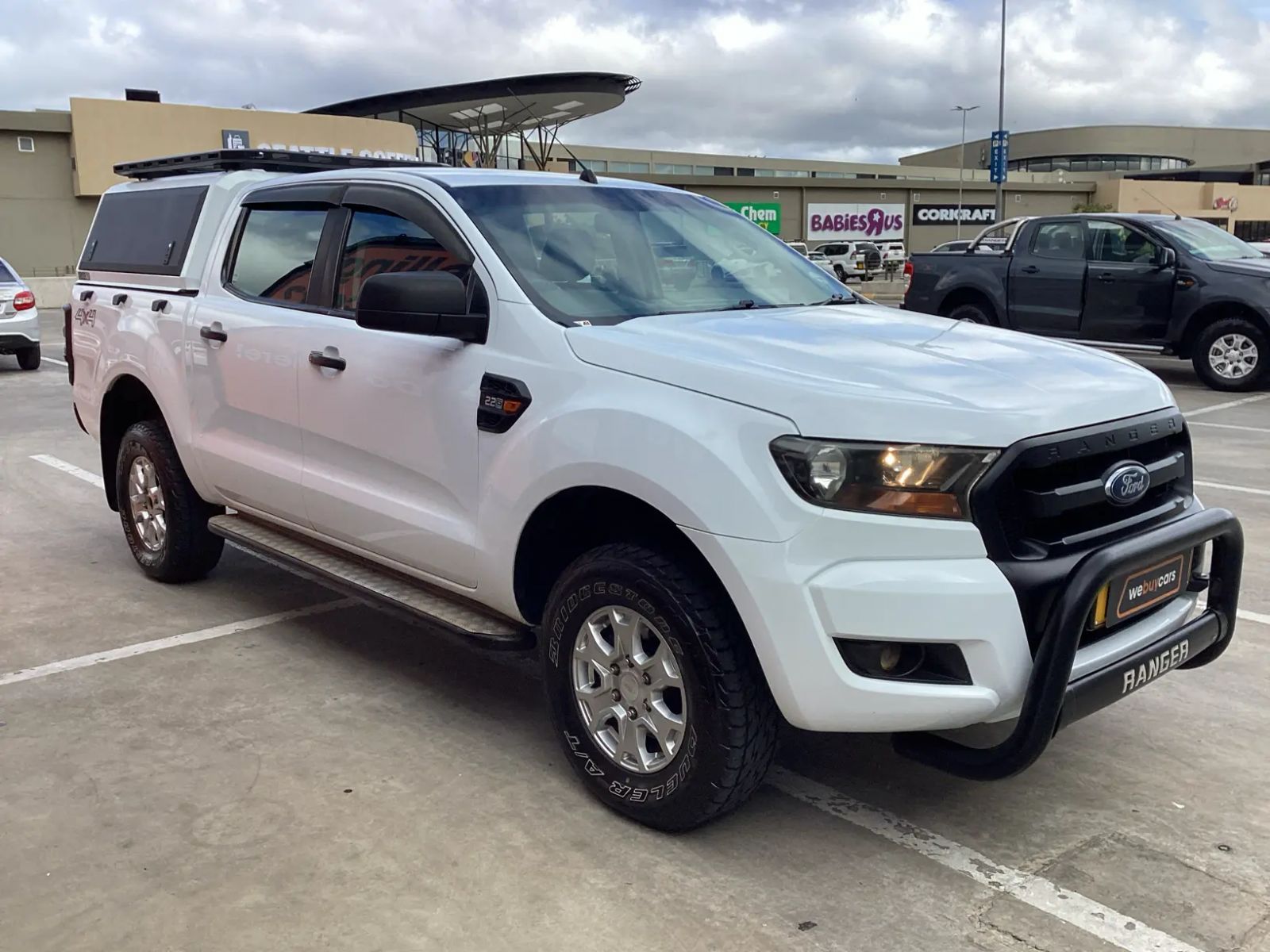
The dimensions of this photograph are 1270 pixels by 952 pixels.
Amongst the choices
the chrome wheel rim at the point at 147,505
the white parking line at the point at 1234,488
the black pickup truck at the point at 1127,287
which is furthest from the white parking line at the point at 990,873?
the black pickup truck at the point at 1127,287

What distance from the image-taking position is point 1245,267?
39.2ft

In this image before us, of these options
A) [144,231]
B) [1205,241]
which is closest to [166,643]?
[144,231]

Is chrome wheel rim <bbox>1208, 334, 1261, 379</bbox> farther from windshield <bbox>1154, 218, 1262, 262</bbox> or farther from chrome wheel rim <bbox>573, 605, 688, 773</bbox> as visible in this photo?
chrome wheel rim <bbox>573, 605, 688, 773</bbox>

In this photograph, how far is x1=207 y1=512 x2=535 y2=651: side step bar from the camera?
3699mm

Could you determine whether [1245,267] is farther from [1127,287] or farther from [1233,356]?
[1127,287]

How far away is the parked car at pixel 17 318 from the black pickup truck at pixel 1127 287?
441 inches

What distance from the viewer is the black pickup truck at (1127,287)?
12.0m

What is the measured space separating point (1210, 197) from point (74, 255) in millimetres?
53161

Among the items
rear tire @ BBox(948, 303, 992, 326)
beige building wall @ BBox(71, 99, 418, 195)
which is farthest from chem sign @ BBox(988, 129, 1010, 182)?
rear tire @ BBox(948, 303, 992, 326)

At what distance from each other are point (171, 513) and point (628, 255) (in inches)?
105

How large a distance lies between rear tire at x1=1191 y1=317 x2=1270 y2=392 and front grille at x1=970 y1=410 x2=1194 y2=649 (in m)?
10.1

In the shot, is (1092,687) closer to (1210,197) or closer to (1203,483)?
(1203,483)

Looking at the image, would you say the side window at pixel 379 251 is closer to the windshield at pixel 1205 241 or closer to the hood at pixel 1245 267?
the hood at pixel 1245 267

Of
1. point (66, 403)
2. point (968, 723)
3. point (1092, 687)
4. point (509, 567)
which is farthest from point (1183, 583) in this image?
point (66, 403)
